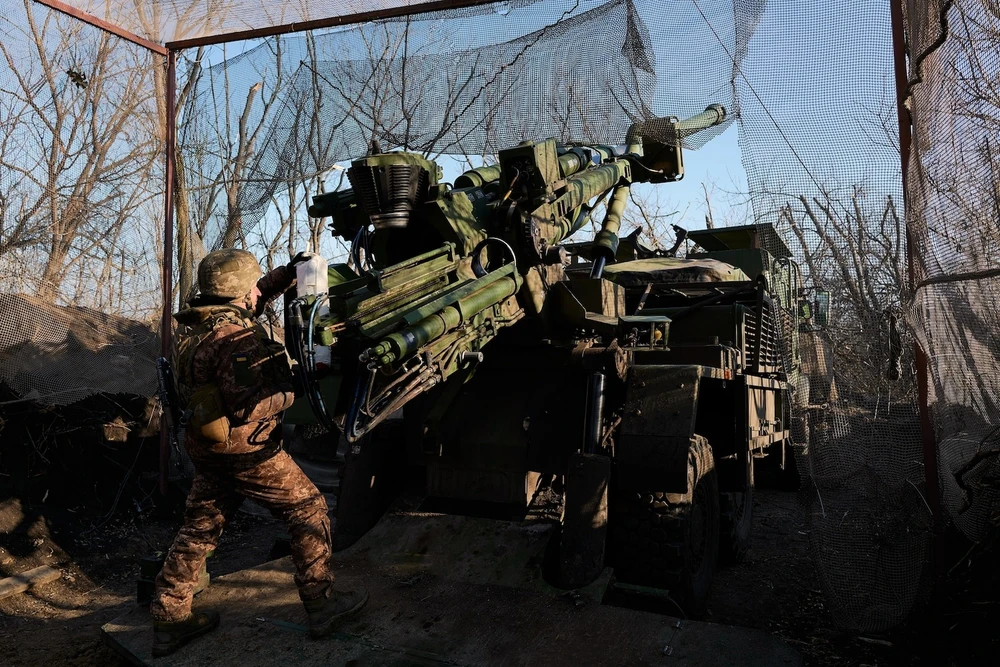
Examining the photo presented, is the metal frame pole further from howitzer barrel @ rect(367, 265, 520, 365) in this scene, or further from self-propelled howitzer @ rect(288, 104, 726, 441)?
howitzer barrel @ rect(367, 265, 520, 365)

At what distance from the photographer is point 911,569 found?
12.4ft

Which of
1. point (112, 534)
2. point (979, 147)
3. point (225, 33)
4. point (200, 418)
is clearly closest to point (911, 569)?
point (979, 147)

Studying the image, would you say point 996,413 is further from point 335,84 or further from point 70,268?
point 70,268

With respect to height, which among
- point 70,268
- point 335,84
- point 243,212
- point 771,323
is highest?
point 335,84

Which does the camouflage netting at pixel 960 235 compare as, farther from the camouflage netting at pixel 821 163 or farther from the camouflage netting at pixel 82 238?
the camouflage netting at pixel 82 238

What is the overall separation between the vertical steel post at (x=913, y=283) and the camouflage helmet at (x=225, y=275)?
324cm

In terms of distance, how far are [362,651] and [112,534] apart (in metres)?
3.52

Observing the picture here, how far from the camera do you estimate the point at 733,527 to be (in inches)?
217

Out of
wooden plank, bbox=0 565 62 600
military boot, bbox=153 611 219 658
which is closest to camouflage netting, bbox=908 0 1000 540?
military boot, bbox=153 611 219 658

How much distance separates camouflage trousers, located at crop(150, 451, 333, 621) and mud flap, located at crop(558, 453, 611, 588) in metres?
1.19

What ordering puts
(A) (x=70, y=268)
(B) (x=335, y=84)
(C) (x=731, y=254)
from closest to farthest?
(A) (x=70, y=268) → (B) (x=335, y=84) → (C) (x=731, y=254)

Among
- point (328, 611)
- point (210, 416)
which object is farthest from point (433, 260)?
point (328, 611)

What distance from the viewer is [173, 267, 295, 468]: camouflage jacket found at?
3.40 metres

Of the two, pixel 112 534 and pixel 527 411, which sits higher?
pixel 527 411
